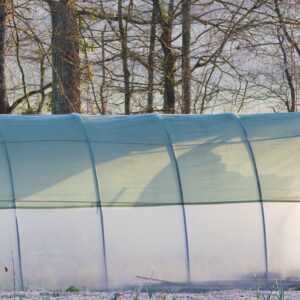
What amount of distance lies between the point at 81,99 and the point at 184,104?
2.79 metres

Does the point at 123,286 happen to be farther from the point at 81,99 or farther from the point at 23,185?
the point at 81,99

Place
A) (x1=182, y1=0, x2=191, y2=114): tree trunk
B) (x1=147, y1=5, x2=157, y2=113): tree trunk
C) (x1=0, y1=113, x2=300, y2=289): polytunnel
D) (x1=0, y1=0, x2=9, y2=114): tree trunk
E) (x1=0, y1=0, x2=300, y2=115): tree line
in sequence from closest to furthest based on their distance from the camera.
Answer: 1. (x1=0, y1=113, x2=300, y2=289): polytunnel
2. (x1=0, y1=0, x2=9, y2=114): tree trunk
3. (x1=0, y1=0, x2=300, y2=115): tree line
4. (x1=182, y1=0, x2=191, y2=114): tree trunk
5. (x1=147, y1=5, x2=157, y2=113): tree trunk

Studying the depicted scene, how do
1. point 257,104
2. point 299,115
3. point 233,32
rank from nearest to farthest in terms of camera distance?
point 299,115 → point 233,32 → point 257,104

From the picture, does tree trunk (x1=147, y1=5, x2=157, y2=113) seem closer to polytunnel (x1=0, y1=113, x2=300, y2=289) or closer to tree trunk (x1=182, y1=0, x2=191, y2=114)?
tree trunk (x1=182, y1=0, x2=191, y2=114)

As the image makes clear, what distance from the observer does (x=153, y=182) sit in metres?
10.5

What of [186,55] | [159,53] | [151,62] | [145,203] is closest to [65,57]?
[151,62]

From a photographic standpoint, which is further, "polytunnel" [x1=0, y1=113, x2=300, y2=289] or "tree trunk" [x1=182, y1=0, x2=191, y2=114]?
"tree trunk" [x1=182, y1=0, x2=191, y2=114]

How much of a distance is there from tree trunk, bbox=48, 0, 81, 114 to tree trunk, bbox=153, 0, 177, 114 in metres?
2.19

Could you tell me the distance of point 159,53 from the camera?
1897 centimetres

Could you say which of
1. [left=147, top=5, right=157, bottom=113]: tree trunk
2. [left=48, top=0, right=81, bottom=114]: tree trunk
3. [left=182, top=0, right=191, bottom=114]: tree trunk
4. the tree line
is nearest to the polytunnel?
[left=48, top=0, right=81, bottom=114]: tree trunk

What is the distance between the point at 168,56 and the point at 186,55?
51 cm

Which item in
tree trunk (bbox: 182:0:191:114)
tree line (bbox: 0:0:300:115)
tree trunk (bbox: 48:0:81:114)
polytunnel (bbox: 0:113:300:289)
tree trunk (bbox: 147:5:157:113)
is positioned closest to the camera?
polytunnel (bbox: 0:113:300:289)

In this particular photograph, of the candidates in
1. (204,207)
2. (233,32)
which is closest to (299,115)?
(204,207)

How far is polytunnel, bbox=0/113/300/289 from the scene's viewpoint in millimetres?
9891
